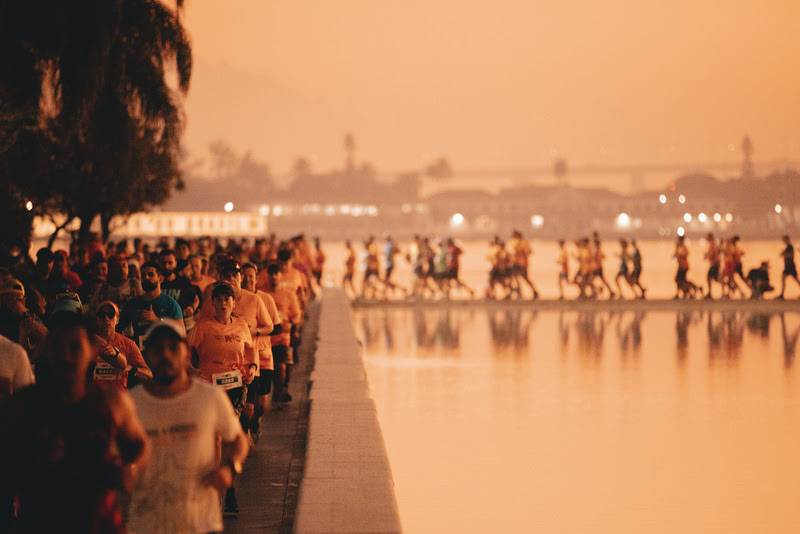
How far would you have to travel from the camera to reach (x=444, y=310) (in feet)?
92.9

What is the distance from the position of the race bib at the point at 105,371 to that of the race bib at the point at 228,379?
0.71 m

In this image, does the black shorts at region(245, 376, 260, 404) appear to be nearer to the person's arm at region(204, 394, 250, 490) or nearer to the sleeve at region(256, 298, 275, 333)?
the sleeve at region(256, 298, 275, 333)

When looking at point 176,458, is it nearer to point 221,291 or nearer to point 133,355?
point 133,355

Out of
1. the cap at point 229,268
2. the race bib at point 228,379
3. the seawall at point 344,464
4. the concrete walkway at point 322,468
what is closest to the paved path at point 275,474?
the concrete walkway at point 322,468

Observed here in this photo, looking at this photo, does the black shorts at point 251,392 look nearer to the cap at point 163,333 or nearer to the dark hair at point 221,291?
the dark hair at point 221,291

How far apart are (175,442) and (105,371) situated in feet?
8.45

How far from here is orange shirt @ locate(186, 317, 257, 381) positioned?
23.7 ft

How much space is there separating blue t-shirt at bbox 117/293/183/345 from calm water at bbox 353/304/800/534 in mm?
2082

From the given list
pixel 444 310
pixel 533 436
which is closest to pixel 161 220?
pixel 444 310

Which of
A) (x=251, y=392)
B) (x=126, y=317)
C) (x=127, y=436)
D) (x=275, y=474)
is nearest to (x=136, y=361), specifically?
(x=126, y=317)

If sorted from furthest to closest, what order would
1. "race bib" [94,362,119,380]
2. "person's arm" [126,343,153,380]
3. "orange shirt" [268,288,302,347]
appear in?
"orange shirt" [268,288,302,347] → "person's arm" [126,343,153,380] → "race bib" [94,362,119,380]

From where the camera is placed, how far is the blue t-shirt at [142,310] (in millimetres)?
7863

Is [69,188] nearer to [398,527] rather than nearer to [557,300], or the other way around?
[557,300]

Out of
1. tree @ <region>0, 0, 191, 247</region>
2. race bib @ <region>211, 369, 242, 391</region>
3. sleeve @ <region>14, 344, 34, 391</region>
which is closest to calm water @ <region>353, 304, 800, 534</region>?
race bib @ <region>211, 369, 242, 391</region>
